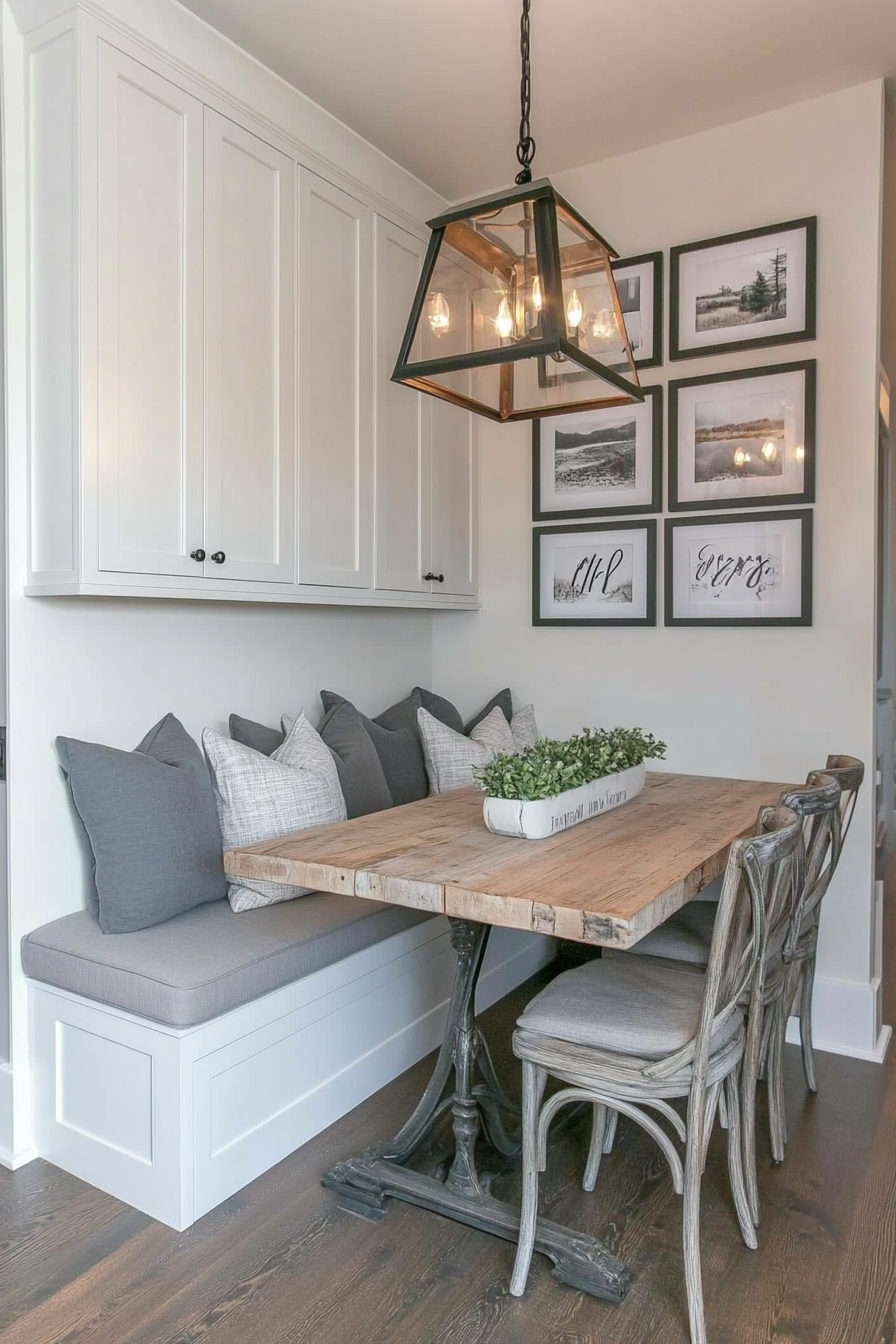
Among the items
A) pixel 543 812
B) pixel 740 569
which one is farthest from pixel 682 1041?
pixel 740 569

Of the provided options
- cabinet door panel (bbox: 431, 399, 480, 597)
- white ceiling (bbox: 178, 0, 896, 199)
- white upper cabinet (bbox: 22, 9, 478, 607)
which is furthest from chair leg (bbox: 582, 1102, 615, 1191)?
white ceiling (bbox: 178, 0, 896, 199)

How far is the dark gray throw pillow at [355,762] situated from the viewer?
9.29ft

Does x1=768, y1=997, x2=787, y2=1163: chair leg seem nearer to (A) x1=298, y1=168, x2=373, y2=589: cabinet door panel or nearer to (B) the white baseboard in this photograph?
(B) the white baseboard

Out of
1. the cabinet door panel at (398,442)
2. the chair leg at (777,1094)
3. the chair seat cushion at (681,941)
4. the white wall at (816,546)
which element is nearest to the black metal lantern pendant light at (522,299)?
the cabinet door panel at (398,442)

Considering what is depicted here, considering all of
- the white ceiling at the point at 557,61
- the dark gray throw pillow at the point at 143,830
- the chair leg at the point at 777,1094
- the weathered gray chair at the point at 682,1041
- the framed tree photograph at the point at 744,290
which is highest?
the white ceiling at the point at 557,61

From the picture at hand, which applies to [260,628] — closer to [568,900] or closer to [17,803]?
[17,803]

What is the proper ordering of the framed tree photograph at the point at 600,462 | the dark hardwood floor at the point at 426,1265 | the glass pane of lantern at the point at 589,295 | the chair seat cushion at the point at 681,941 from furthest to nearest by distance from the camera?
1. the framed tree photograph at the point at 600,462
2. the chair seat cushion at the point at 681,941
3. the glass pane of lantern at the point at 589,295
4. the dark hardwood floor at the point at 426,1265

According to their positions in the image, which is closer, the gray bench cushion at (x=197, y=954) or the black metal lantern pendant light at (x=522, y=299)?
the black metal lantern pendant light at (x=522, y=299)

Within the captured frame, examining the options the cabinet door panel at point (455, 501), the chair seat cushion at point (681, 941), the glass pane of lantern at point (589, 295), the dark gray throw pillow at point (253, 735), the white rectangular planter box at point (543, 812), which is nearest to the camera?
the glass pane of lantern at point (589, 295)

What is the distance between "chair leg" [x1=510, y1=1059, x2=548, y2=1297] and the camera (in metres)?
1.74

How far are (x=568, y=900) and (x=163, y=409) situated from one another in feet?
5.20

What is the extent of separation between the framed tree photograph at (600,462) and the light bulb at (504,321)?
4.44ft

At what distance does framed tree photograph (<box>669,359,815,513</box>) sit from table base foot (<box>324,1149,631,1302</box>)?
7.33 ft

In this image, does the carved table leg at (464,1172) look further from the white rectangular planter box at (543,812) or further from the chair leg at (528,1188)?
the white rectangular planter box at (543,812)
